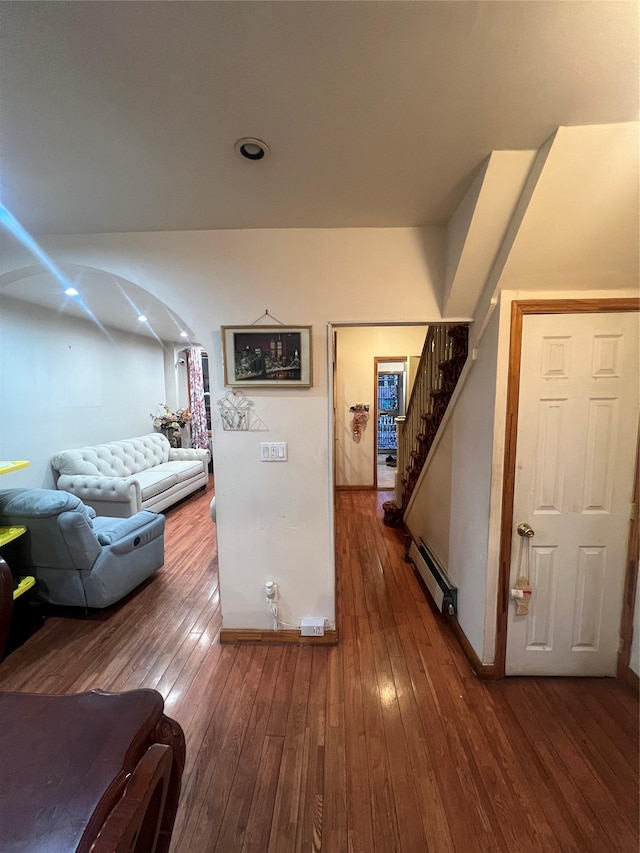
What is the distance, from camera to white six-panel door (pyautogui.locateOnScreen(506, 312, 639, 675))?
1489 millimetres

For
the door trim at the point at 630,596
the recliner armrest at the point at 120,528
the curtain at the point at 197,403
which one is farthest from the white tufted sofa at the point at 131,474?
the door trim at the point at 630,596

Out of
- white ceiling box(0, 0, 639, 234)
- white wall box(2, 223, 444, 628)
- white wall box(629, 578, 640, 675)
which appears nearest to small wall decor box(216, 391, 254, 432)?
white wall box(2, 223, 444, 628)

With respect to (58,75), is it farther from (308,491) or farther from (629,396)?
(629,396)

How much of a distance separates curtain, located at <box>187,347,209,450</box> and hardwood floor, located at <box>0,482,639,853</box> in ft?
13.6

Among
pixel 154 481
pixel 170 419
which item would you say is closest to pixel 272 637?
pixel 154 481

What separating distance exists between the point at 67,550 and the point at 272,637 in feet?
4.98

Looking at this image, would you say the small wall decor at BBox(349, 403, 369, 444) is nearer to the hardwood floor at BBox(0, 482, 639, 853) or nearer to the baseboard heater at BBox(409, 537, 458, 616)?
the baseboard heater at BBox(409, 537, 458, 616)

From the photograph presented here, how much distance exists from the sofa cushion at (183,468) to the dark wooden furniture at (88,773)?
3818 mm

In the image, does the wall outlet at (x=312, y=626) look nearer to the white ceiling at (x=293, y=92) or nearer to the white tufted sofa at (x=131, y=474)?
the white ceiling at (x=293, y=92)

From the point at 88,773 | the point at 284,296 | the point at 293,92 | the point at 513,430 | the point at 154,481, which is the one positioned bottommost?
the point at 154,481

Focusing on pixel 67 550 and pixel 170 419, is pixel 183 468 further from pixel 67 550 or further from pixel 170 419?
pixel 67 550

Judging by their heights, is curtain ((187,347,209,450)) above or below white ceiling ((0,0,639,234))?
below

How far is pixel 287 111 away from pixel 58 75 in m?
0.66

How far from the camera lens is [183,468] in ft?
15.1
